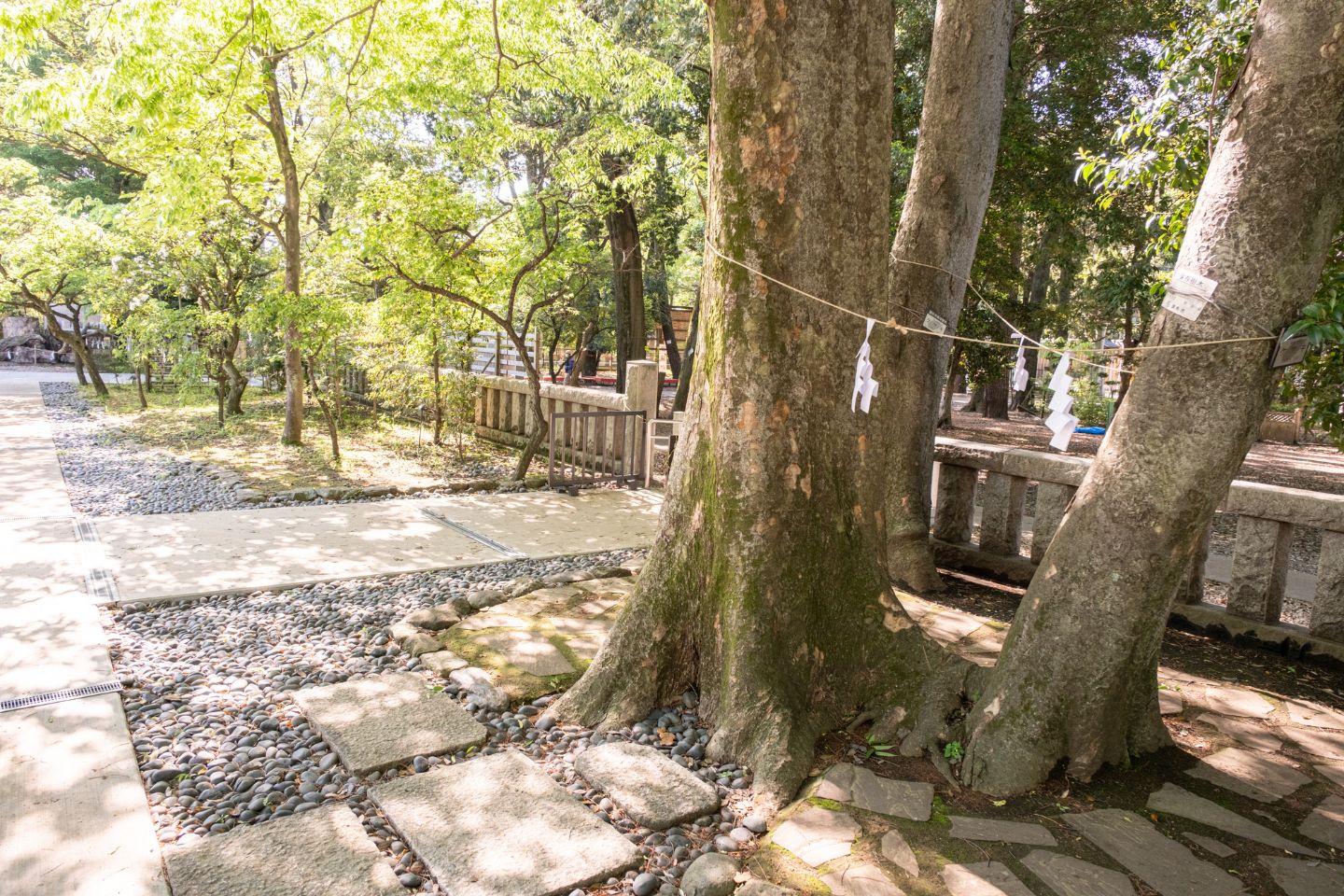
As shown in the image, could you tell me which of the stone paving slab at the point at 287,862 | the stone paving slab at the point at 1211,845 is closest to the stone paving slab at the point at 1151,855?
the stone paving slab at the point at 1211,845

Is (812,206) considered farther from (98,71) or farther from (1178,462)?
(98,71)

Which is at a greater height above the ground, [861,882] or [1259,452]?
[1259,452]

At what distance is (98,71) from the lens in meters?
6.46

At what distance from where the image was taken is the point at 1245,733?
321 centimetres

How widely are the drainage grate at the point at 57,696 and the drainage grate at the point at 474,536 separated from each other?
8.48 feet

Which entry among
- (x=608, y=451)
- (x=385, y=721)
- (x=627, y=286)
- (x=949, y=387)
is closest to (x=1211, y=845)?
(x=385, y=721)

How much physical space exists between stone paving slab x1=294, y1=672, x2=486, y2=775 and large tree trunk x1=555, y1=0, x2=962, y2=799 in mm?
439

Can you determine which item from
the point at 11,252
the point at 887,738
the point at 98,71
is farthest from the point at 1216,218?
the point at 11,252

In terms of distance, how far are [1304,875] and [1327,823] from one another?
0.40m

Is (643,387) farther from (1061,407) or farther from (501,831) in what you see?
(501,831)

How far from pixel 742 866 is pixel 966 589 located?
10.7ft

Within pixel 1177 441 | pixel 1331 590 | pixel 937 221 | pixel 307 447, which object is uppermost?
pixel 937 221

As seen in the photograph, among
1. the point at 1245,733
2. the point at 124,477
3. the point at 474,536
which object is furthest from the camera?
the point at 124,477

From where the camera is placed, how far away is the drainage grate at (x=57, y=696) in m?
3.13
